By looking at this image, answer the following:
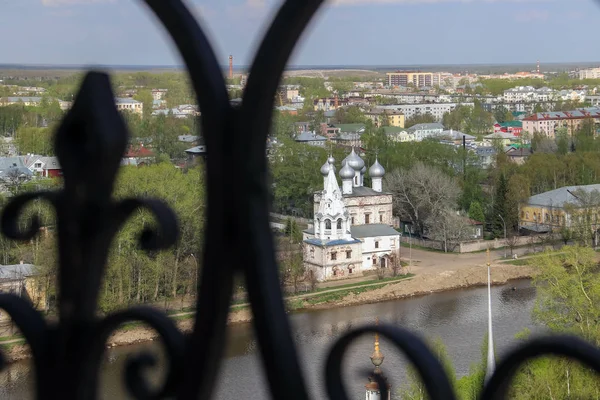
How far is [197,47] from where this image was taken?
0.59 metres

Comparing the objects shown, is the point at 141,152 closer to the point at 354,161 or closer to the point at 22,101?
the point at 354,161

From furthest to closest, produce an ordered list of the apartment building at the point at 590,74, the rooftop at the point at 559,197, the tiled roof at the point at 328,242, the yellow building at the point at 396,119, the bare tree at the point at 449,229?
the apartment building at the point at 590,74, the yellow building at the point at 396,119, the rooftop at the point at 559,197, the bare tree at the point at 449,229, the tiled roof at the point at 328,242

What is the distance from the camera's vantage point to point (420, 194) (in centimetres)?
1463

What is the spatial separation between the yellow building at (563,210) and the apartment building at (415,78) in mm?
52122

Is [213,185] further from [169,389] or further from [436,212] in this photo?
[436,212]

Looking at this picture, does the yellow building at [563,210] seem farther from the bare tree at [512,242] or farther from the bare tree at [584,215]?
the bare tree at [512,242]

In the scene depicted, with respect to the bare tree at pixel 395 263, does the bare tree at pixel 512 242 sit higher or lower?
lower

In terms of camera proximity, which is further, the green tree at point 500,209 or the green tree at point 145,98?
the green tree at point 145,98

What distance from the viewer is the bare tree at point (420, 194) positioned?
14508 millimetres

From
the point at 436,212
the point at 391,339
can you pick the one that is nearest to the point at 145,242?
the point at 391,339

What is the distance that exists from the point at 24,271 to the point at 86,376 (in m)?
9.52

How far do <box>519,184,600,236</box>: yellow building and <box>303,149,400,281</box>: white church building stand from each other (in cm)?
287

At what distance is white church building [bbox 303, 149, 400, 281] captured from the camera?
39.0ft

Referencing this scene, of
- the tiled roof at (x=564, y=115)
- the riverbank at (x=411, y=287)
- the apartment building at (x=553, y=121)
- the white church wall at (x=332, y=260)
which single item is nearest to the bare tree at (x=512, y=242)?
the riverbank at (x=411, y=287)
